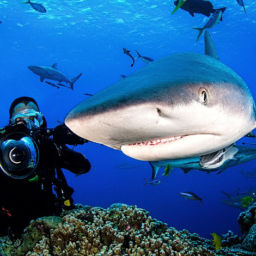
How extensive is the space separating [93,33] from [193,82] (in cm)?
3664

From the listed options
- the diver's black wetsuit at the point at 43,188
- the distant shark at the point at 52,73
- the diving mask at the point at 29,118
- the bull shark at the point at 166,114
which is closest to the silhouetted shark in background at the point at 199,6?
the diving mask at the point at 29,118

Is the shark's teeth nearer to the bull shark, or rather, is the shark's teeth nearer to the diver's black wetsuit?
the bull shark

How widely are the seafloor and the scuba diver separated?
0.23m

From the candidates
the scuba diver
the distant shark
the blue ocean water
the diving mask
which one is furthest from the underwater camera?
the blue ocean water

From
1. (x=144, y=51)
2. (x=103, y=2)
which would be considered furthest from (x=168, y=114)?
(x=144, y=51)

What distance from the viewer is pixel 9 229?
10.2 ft

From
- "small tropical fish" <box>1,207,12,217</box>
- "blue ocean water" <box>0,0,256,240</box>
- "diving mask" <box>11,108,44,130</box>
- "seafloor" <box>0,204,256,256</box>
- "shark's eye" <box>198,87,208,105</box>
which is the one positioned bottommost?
"seafloor" <box>0,204,256,256</box>

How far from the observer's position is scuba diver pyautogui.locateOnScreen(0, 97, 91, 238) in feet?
8.07

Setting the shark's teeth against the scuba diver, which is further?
the scuba diver

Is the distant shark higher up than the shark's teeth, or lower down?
higher up

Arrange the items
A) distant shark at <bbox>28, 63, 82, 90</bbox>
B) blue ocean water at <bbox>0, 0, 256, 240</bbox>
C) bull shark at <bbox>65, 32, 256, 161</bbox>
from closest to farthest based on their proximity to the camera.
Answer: bull shark at <bbox>65, 32, 256, 161</bbox> < distant shark at <bbox>28, 63, 82, 90</bbox> < blue ocean water at <bbox>0, 0, 256, 240</bbox>

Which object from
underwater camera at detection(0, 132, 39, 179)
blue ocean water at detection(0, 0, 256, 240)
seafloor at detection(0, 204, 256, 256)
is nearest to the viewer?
underwater camera at detection(0, 132, 39, 179)

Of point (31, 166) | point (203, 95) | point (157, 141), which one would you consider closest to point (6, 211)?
point (31, 166)

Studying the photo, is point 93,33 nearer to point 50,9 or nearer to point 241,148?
point 50,9
